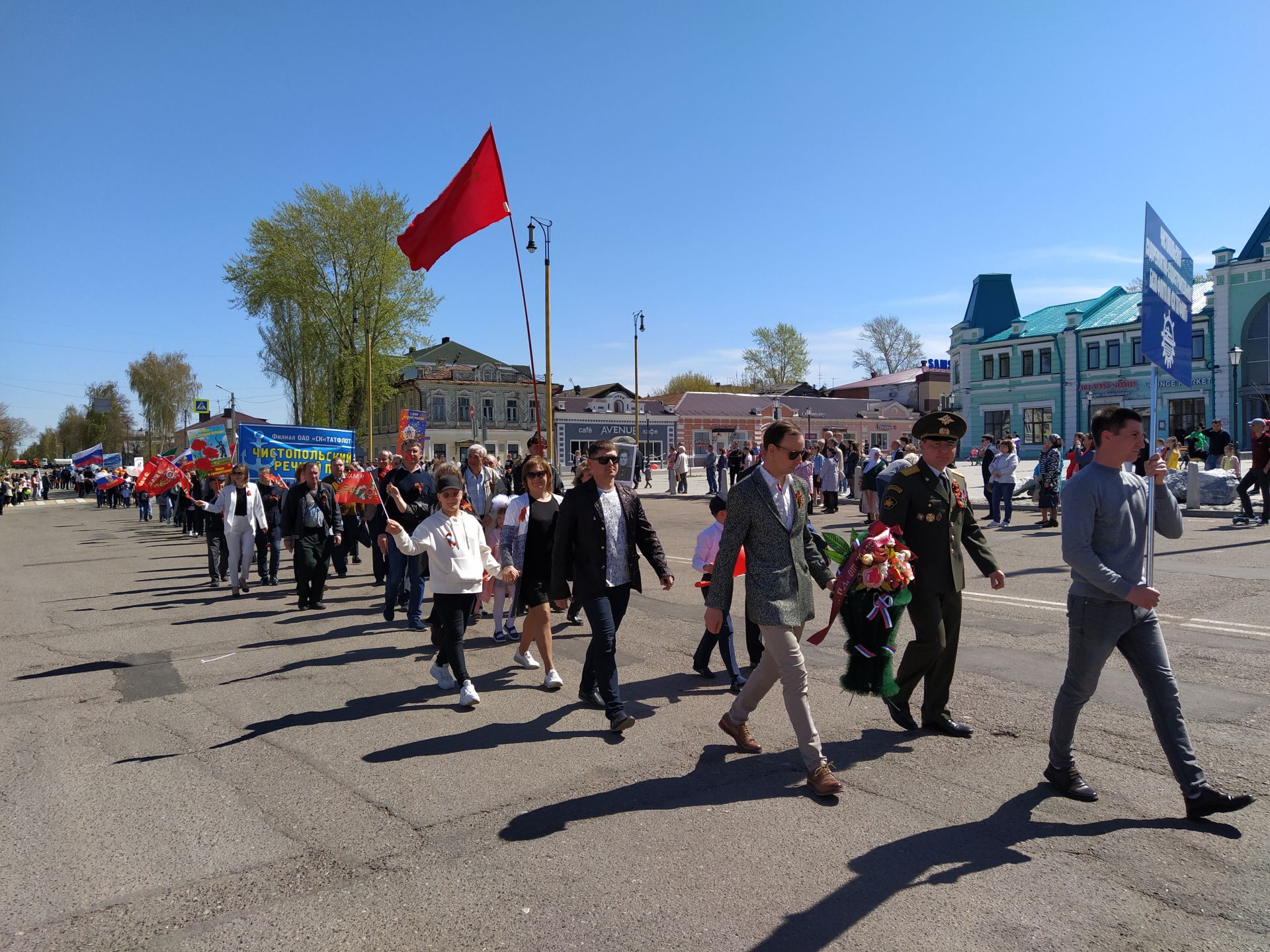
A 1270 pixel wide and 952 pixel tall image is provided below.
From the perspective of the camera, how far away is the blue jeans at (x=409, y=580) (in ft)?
31.1

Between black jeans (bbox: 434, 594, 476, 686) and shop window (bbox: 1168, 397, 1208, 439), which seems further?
shop window (bbox: 1168, 397, 1208, 439)

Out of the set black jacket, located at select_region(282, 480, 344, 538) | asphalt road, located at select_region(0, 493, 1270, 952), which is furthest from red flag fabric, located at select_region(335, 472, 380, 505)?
asphalt road, located at select_region(0, 493, 1270, 952)

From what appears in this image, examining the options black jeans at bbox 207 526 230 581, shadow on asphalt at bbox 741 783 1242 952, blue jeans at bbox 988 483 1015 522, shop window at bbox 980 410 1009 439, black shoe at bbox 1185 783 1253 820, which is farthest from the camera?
shop window at bbox 980 410 1009 439

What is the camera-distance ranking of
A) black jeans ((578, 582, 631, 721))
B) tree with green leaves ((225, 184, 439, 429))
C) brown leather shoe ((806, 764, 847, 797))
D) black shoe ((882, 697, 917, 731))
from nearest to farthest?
brown leather shoe ((806, 764, 847, 797))
black shoe ((882, 697, 917, 731))
black jeans ((578, 582, 631, 721))
tree with green leaves ((225, 184, 439, 429))

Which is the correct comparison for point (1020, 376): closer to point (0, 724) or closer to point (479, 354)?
point (479, 354)

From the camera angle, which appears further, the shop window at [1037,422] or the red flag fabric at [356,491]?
the shop window at [1037,422]

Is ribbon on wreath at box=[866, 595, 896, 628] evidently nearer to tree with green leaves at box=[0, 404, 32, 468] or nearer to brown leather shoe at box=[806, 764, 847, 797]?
brown leather shoe at box=[806, 764, 847, 797]

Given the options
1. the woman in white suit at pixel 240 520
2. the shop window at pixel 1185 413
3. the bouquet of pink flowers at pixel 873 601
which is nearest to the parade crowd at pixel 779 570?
the bouquet of pink flowers at pixel 873 601

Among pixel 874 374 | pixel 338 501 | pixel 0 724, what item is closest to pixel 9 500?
pixel 338 501

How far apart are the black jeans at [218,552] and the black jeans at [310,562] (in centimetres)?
288

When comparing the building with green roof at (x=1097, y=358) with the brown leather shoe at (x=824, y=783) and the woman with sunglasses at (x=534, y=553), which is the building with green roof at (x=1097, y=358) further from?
the brown leather shoe at (x=824, y=783)

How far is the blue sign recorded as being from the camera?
5480 mm

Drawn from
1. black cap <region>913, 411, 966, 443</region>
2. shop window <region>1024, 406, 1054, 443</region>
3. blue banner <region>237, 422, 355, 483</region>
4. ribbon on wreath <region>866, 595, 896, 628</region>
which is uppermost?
shop window <region>1024, 406, 1054, 443</region>

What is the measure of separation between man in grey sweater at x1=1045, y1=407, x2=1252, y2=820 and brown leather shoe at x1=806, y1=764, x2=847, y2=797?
3.68 ft
